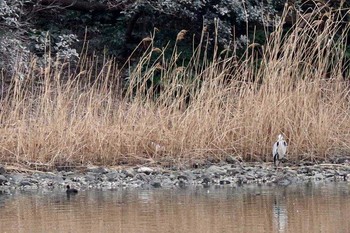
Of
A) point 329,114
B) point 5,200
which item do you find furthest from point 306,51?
point 5,200

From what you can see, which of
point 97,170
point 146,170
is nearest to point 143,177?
point 146,170

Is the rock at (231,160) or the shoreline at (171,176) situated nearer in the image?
the shoreline at (171,176)

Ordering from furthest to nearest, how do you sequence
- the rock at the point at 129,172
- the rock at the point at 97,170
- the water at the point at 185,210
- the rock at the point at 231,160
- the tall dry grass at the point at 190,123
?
1. the rock at the point at 231,160
2. the tall dry grass at the point at 190,123
3. the rock at the point at 97,170
4. the rock at the point at 129,172
5. the water at the point at 185,210

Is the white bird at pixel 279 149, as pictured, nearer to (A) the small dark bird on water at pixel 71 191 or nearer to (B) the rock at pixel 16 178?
(A) the small dark bird on water at pixel 71 191

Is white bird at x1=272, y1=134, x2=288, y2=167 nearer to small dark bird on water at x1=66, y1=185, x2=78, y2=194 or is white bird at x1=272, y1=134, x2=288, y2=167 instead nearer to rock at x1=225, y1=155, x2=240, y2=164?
rock at x1=225, y1=155, x2=240, y2=164

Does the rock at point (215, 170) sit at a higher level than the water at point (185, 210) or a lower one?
lower

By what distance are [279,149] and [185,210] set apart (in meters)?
2.98

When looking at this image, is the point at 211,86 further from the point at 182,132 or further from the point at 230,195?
the point at 230,195

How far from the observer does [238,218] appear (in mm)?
8438

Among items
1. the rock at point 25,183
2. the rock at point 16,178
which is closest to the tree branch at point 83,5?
the rock at point 16,178

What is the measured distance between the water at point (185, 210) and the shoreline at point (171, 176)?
44cm

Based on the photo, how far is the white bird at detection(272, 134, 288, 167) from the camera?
457 inches

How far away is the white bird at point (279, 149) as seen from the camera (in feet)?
38.1

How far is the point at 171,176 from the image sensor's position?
37.3 feet
